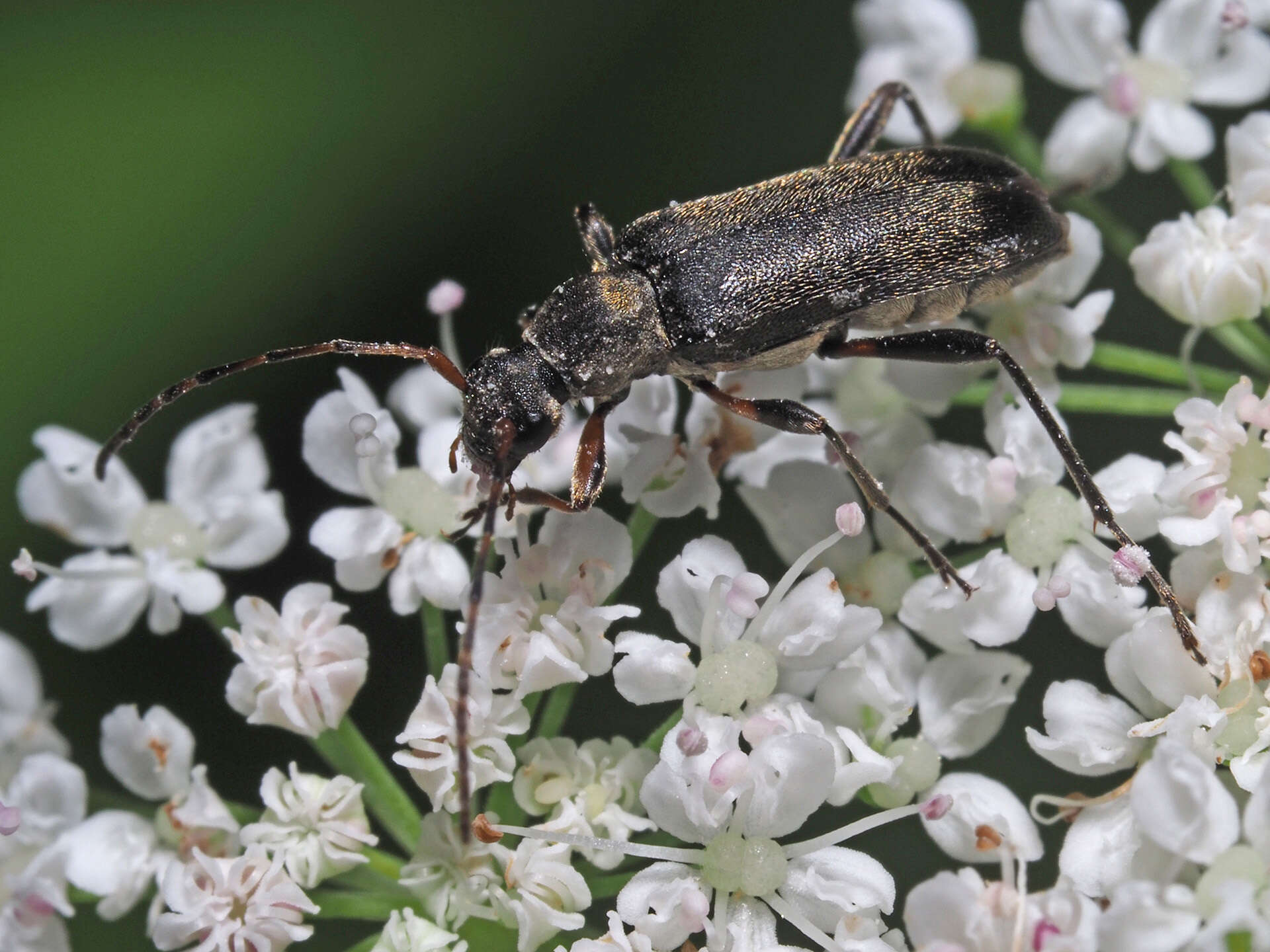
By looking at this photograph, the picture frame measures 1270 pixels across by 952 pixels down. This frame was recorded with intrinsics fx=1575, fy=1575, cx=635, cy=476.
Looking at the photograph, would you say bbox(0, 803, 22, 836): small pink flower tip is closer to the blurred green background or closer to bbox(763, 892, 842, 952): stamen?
the blurred green background

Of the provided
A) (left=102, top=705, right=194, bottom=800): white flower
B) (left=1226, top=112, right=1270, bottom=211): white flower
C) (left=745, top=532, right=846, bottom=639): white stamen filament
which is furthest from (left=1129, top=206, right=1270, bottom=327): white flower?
(left=102, top=705, right=194, bottom=800): white flower

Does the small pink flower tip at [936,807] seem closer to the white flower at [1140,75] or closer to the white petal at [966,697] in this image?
the white petal at [966,697]

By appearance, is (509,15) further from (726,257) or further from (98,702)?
(98,702)

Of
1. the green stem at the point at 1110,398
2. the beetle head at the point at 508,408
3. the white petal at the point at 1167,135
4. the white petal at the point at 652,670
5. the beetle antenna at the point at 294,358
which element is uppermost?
the beetle antenna at the point at 294,358

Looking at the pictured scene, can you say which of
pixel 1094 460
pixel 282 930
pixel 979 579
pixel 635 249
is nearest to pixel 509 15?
pixel 635 249

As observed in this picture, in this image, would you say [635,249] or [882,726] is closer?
[882,726]

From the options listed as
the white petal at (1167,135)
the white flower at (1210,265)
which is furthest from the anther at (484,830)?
the white petal at (1167,135)
